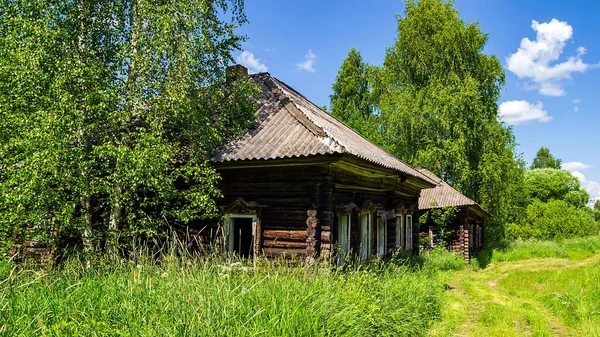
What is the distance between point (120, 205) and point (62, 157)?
1.41m

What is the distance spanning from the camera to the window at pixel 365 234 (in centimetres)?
969

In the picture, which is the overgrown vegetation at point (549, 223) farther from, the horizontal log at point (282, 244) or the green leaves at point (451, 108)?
the horizontal log at point (282, 244)

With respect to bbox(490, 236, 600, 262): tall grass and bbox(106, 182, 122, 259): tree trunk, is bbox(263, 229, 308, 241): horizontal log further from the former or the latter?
bbox(490, 236, 600, 262): tall grass

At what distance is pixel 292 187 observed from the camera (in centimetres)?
801

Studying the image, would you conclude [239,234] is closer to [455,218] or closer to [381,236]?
[381,236]

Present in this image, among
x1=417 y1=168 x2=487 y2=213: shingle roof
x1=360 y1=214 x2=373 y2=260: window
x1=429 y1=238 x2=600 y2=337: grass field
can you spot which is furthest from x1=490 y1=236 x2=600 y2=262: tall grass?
x1=360 y1=214 x2=373 y2=260: window

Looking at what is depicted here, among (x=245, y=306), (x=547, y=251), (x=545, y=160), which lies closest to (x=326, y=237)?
(x=245, y=306)

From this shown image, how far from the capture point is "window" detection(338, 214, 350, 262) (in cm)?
855

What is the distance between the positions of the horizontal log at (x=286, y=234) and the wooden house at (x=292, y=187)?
0.02 meters

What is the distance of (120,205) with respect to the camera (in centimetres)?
708

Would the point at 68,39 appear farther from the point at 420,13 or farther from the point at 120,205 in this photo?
the point at 420,13

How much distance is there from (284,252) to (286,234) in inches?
13.5

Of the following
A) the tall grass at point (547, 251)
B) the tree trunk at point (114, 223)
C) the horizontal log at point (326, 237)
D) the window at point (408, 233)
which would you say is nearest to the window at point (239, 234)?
the horizontal log at point (326, 237)

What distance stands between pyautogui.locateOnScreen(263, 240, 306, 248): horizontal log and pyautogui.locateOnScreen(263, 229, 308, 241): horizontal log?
8 centimetres
